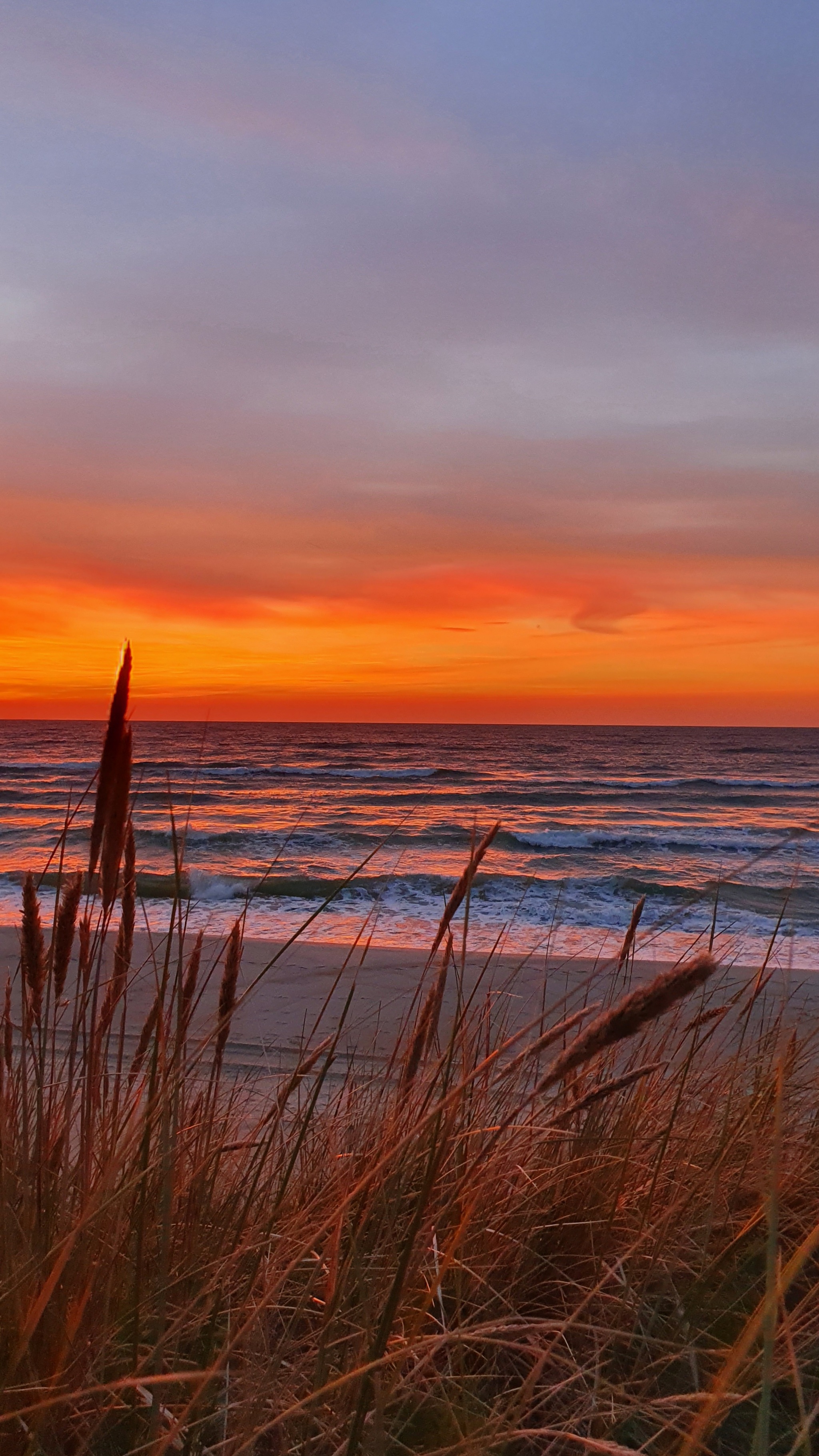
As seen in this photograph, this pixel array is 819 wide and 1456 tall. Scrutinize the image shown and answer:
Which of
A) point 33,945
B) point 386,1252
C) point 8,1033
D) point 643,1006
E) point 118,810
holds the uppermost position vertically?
point 118,810

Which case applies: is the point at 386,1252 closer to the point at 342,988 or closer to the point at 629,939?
the point at 629,939

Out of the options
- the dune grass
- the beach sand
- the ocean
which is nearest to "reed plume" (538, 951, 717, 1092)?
the dune grass

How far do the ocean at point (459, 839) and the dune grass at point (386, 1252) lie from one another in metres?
0.29

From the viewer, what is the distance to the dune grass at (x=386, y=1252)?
1.20 metres

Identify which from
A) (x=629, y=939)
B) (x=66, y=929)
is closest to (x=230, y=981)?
(x=66, y=929)

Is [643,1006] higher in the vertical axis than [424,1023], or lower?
higher

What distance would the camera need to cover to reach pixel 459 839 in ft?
56.4

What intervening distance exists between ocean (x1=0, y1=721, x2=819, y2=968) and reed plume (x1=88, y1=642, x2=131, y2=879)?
0.11 m

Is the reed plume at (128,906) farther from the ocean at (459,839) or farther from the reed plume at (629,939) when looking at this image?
the reed plume at (629,939)

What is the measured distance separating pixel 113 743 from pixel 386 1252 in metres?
1.05

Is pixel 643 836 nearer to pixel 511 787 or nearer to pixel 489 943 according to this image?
pixel 511 787

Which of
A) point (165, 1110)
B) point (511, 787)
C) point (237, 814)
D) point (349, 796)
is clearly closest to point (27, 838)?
point (237, 814)

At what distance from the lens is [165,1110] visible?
1.45m

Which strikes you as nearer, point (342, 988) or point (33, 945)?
point (33, 945)
